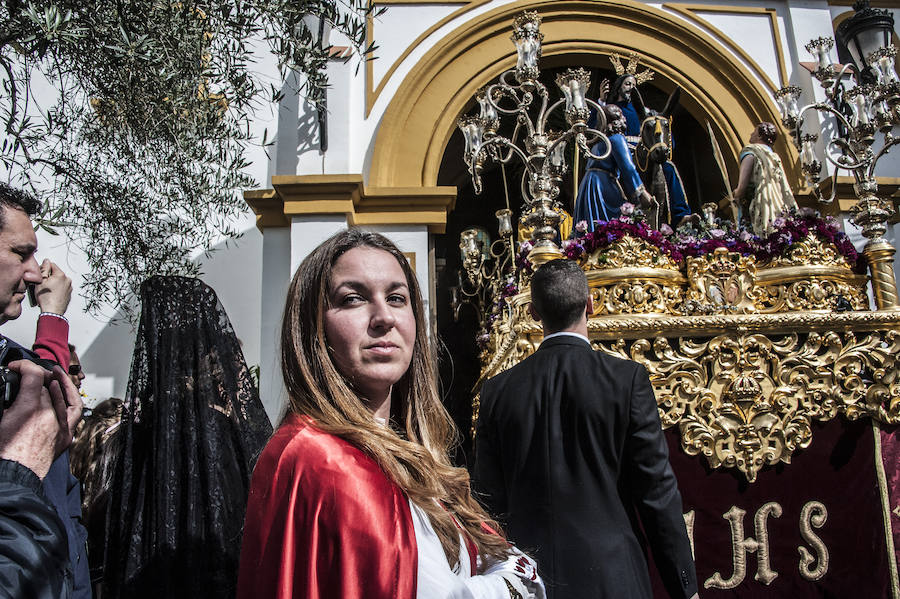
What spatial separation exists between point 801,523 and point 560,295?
2216 millimetres

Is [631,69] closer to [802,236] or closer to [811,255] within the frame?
[802,236]

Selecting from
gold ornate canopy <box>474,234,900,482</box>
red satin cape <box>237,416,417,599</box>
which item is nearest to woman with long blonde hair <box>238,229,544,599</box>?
red satin cape <box>237,416,417,599</box>

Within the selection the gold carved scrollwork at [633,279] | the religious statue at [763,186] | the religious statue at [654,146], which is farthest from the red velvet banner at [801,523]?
the religious statue at [654,146]

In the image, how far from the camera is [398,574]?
122 cm

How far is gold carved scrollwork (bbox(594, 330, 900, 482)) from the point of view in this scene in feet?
13.0

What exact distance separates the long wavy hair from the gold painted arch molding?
5387 millimetres

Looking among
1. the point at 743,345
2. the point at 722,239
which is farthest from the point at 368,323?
the point at 722,239

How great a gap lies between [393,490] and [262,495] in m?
0.26

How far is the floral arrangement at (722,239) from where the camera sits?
4.48m

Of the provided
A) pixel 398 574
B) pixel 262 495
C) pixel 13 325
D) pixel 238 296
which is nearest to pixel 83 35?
pixel 262 495

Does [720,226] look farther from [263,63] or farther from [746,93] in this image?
[263,63]

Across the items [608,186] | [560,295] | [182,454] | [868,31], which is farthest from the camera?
[608,186]

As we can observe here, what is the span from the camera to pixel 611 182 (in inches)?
244

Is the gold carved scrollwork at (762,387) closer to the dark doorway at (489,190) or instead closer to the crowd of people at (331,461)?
the crowd of people at (331,461)
